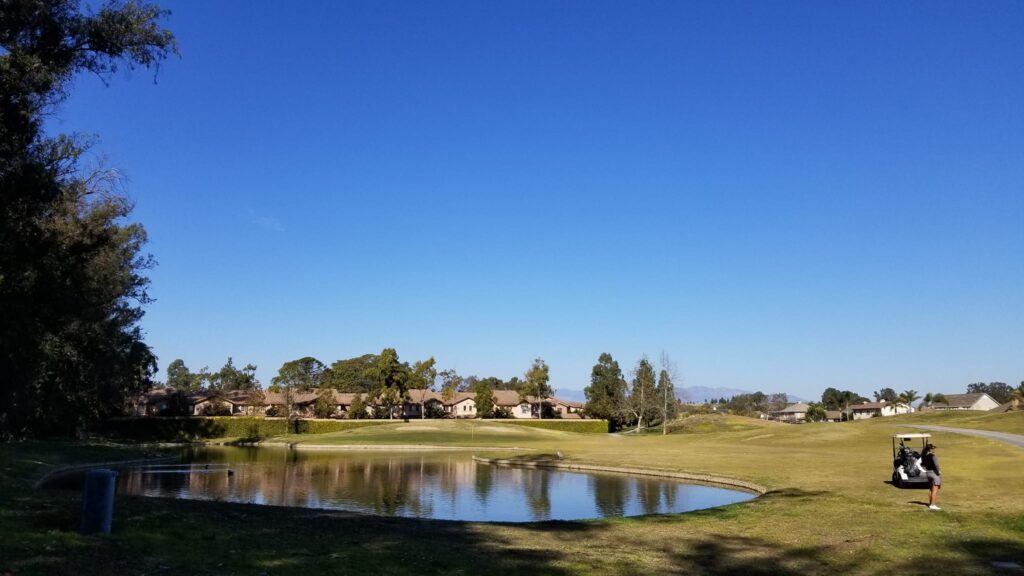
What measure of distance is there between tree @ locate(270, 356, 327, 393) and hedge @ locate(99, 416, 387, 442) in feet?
90.3

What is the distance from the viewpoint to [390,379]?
104375mm

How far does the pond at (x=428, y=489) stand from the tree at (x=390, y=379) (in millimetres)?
54615

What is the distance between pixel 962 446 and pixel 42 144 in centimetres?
4554

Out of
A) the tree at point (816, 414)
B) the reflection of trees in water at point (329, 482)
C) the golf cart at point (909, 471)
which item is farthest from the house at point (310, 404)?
the golf cart at point (909, 471)

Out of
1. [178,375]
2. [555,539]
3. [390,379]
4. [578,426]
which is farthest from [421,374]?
[178,375]

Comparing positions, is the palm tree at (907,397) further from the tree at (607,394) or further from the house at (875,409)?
the tree at (607,394)

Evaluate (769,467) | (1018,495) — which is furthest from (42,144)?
(769,467)

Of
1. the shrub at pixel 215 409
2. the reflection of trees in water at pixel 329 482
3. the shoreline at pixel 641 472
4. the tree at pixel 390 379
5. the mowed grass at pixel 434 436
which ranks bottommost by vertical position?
the reflection of trees in water at pixel 329 482

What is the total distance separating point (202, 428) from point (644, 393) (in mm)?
63129

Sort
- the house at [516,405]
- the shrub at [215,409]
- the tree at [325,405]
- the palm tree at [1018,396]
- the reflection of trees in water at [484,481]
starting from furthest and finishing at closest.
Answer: the house at [516,405]
the shrub at [215,409]
the tree at [325,405]
the palm tree at [1018,396]
the reflection of trees in water at [484,481]

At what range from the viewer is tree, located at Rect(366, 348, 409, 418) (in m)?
103

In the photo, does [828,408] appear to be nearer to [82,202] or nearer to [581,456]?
[581,456]

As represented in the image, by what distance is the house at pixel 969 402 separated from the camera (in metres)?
146

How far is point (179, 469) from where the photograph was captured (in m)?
41.7
